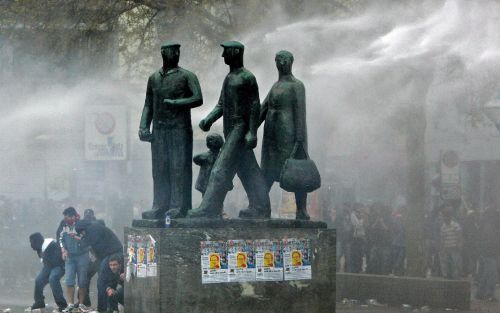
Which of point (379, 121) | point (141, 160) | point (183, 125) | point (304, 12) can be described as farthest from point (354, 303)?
point (141, 160)

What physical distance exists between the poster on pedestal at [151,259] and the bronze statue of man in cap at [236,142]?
0.60m

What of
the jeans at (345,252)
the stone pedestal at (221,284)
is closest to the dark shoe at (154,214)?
the stone pedestal at (221,284)

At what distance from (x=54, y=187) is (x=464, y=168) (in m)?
12.3

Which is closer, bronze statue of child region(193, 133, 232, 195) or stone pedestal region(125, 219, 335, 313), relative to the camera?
stone pedestal region(125, 219, 335, 313)

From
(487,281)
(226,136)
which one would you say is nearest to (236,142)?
(226,136)

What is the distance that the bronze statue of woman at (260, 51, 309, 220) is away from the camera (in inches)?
509

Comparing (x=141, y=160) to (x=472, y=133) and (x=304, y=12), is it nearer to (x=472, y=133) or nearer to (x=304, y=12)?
(x=472, y=133)

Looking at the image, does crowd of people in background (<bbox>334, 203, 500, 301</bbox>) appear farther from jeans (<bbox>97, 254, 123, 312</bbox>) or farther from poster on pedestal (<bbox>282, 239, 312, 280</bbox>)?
poster on pedestal (<bbox>282, 239, 312, 280</bbox>)

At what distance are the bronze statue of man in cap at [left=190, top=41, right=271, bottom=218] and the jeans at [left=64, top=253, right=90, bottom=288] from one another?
6495 millimetres

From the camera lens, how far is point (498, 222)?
71.2 ft

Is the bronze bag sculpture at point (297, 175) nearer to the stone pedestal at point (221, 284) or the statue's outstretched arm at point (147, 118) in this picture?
the stone pedestal at point (221, 284)

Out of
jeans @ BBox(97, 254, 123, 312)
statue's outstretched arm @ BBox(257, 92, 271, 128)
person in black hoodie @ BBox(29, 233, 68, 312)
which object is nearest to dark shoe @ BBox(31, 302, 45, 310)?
person in black hoodie @ BBox(29, 233, 68, 312)

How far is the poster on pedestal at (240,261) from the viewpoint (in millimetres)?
12055

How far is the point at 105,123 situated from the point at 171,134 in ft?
46.4
